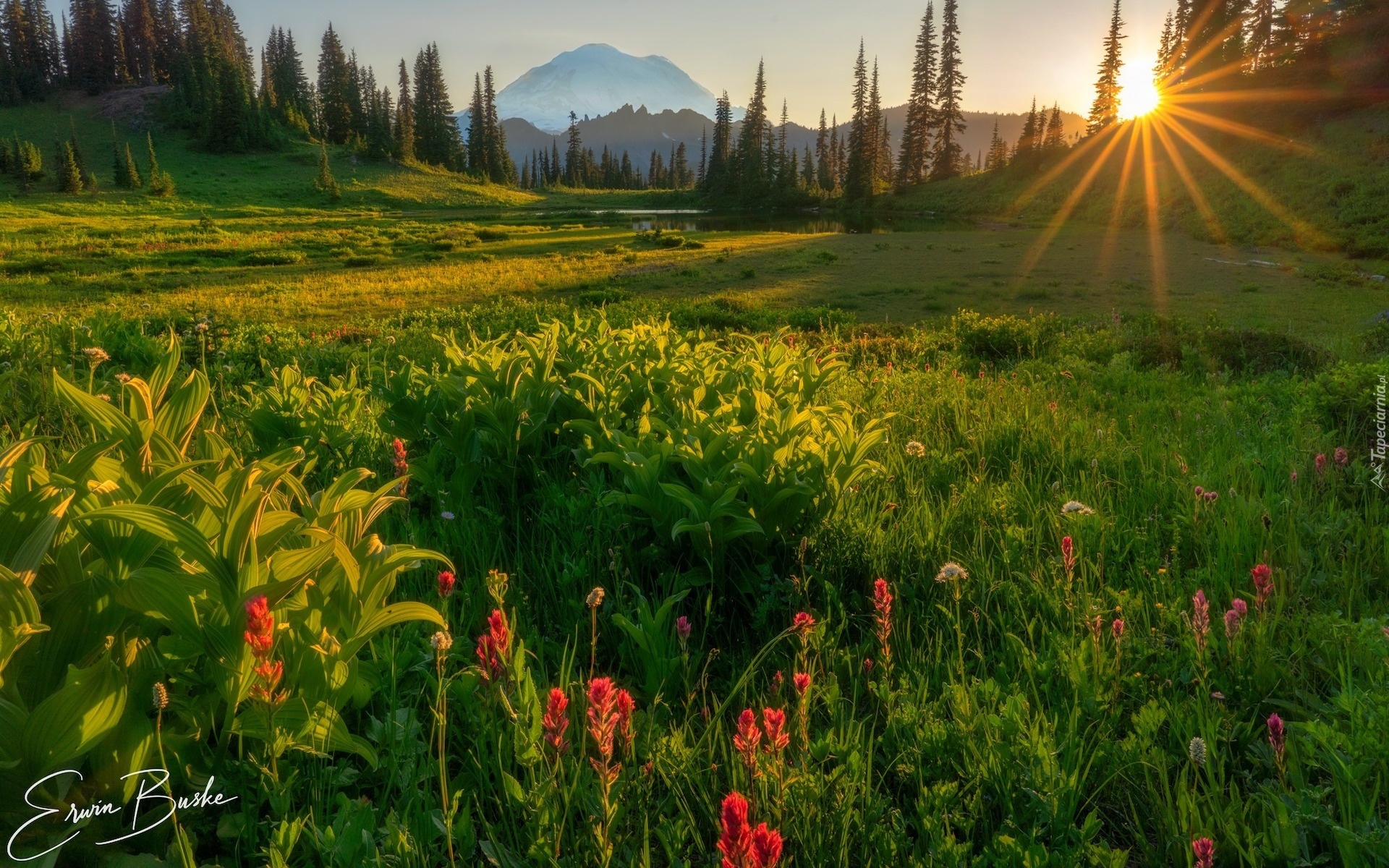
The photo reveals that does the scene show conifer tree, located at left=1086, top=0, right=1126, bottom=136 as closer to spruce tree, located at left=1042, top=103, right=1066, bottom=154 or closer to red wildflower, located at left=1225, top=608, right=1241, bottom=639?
spruce tree, located at left=1042, top=103, right=1066, bottom=154

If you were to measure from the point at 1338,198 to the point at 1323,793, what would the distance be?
39455 millimetres

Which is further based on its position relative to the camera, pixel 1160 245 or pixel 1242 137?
pixel 1242 137

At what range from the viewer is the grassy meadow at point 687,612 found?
1617mm

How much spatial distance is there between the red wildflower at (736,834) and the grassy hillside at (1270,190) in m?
32.7

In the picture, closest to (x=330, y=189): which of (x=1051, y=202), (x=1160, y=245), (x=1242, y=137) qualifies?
(x=1051, y=202)

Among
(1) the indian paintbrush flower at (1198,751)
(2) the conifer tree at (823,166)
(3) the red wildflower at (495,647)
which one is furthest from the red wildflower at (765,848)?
(2) the conifer tree at (823,166)

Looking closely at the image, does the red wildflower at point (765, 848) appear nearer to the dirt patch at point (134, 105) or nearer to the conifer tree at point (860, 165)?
the conifer tree at point (860, 165)

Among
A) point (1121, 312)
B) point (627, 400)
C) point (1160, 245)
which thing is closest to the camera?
point (627, 400)

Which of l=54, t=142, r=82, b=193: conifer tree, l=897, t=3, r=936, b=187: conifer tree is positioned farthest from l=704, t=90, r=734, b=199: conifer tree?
l=54, t=142, r=82, b=193: conifer tree

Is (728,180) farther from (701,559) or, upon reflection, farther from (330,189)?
(701,559)

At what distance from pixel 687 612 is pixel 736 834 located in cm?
196

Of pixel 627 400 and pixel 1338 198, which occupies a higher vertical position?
pixel 1338 198

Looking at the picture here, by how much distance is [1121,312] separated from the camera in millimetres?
12023

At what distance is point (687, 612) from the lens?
3.00 metres
